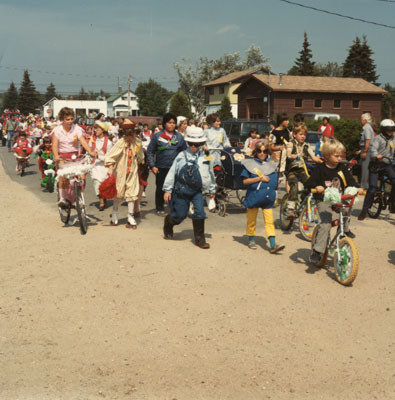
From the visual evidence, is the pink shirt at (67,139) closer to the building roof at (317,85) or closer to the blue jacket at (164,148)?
the blue jacket at (164,148)

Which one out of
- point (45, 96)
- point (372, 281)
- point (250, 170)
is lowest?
point (372, 281)

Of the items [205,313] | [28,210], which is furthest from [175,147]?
[205,313]

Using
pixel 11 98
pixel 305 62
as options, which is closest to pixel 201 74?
pixel 305 62

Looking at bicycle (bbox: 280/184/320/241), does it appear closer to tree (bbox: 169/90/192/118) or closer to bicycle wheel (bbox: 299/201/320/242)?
bicycle wheel (bbox: 299/201/320/242)

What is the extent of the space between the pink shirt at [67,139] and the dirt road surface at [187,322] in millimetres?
1770

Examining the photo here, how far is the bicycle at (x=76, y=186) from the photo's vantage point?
8.78 metres

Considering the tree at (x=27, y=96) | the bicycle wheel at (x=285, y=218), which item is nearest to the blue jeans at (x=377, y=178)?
the bicycle wheel at (x=285, y=218)

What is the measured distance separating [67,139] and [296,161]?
4139mm

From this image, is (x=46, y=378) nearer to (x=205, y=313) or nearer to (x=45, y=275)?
(x=205, y=313)

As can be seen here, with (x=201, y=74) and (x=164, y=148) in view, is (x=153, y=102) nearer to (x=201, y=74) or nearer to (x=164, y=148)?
(x=201, y=74)

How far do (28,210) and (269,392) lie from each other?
342 inches

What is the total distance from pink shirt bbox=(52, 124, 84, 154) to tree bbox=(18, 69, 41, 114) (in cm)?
12456

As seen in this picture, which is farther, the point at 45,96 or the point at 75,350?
the point at 45,96

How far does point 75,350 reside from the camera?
446cm
